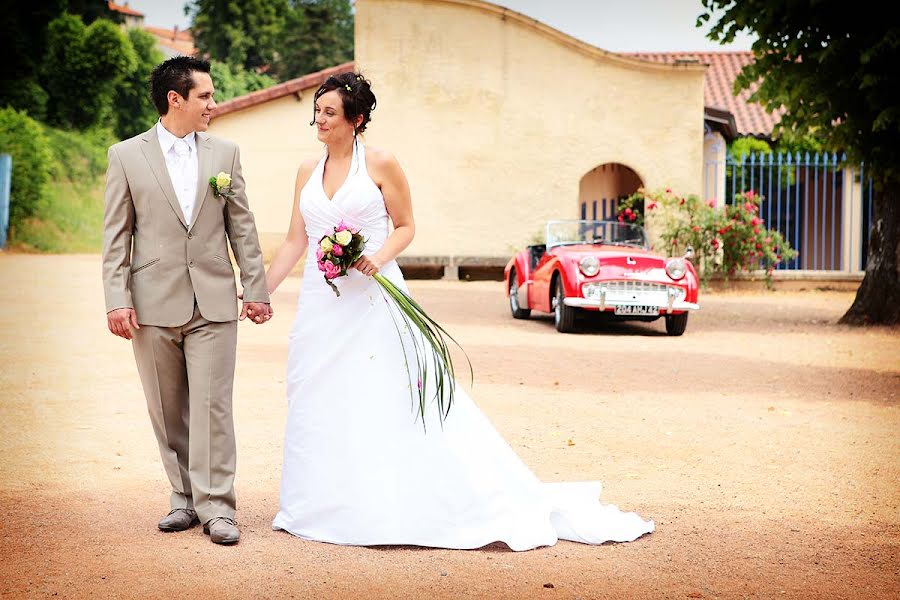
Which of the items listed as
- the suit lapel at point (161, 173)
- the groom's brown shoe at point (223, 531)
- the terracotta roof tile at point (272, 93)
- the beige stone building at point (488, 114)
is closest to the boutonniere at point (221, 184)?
the suit lapel at point (161, 173)

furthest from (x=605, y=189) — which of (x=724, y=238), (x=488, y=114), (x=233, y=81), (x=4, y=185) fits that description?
(x=233, y=81)

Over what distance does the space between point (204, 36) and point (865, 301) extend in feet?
160

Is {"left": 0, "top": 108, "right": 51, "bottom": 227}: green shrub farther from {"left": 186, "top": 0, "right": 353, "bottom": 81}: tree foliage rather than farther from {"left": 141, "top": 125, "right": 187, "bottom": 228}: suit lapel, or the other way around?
{"left": 141, "top": 125, "right": 187, "bottom": 228}: suit lapel

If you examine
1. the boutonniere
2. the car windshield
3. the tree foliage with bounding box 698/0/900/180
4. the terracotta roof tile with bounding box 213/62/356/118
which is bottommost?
the car windshield

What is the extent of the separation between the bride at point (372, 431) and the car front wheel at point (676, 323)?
349 inches

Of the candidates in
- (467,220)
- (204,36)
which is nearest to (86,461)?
(467,220)

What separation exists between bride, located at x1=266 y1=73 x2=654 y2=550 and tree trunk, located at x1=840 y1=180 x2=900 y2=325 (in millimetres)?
10978

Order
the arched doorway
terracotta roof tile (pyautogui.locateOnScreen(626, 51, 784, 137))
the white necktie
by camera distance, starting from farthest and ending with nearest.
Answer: the arched doorway, terracotta roof tile (pyautogui.locateOnScreen(626, 51, 784, 137)), the white necktie

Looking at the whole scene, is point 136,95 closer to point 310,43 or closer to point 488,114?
point 310,43

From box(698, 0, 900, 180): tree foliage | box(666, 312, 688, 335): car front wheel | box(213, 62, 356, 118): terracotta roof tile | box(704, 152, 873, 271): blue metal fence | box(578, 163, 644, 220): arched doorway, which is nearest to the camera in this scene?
box(698, 0, 900, 180): tree foliage

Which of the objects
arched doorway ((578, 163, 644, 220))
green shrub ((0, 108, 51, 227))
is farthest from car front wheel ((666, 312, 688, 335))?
green shrub ((0, 108, 51, 227))

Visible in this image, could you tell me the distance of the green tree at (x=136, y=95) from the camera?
49.3 m

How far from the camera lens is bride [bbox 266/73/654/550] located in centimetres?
482

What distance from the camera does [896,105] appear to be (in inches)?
516
